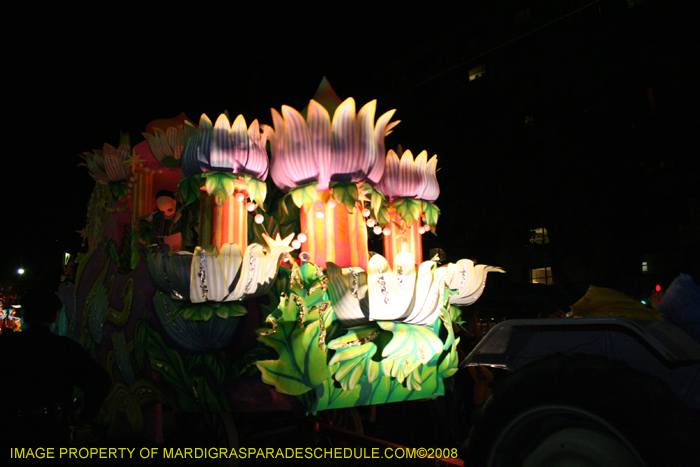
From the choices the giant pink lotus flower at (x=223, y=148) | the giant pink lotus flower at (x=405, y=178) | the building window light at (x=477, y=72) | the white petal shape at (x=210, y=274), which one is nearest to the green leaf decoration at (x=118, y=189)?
the giant pink lotus flower at (x=223, y=148)

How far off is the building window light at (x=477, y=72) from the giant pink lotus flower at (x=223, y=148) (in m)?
25.3

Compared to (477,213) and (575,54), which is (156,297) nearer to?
(477,213)

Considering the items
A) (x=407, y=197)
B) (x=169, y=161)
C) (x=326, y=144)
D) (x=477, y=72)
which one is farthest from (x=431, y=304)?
(x=477, y=72)

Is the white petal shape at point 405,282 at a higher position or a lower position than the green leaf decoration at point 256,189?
lower

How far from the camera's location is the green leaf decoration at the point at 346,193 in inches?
208

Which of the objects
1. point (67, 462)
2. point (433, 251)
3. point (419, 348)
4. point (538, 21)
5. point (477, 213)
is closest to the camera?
point (67, 462)

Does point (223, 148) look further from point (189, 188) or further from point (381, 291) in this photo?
point (381, 291)

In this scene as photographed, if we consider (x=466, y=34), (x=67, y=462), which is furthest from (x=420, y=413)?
(x=466, y=34)

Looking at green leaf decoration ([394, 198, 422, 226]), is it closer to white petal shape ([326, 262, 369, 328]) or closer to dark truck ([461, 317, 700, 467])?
white petal shape ([326, 262, 369, 328])

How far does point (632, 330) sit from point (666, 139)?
43.2ft

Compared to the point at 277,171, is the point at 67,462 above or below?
below

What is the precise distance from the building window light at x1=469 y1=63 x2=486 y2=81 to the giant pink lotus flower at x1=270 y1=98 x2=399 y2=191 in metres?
25.0

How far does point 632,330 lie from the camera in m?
2.39

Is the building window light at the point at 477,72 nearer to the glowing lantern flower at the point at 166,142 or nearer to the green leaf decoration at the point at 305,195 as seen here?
the glowing lantern flower at the point at 166,142
